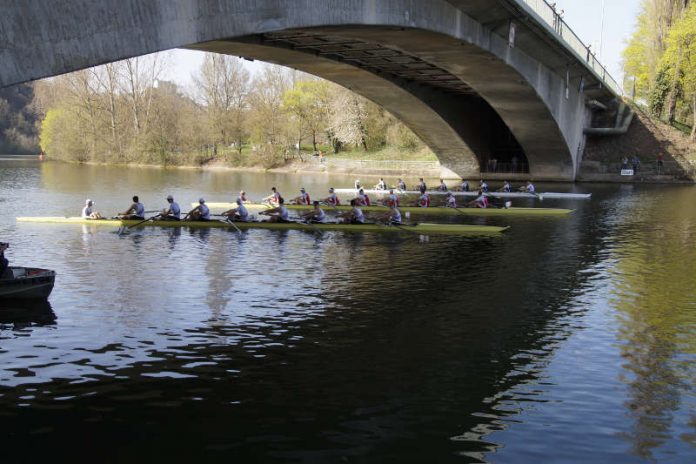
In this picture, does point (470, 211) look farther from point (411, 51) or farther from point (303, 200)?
point (303, 200)

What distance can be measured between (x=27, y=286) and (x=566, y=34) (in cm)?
3401

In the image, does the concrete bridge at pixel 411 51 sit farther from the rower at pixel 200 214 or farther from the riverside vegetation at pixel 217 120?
the riverside vegetation at pixel 217 120

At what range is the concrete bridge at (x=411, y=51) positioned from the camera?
432 inches

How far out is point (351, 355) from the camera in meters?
12.0

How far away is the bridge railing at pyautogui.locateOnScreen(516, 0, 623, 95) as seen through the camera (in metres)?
32.9

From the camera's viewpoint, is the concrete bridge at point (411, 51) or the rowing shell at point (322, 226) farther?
the rowing shell at point (322, 226)

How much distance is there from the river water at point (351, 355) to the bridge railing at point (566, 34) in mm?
15304

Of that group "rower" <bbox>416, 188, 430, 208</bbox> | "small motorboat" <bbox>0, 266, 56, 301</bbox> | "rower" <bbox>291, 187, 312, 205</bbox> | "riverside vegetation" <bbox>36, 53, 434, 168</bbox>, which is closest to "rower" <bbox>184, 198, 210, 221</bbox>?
"rower" <bbox>291, 187, 312, 205</bbox>

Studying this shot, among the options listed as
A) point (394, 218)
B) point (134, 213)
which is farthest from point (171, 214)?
point (394, 218)

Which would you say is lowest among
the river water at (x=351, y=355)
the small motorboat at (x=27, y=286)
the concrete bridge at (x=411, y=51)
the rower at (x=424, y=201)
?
the river water at (x=351, y=355)

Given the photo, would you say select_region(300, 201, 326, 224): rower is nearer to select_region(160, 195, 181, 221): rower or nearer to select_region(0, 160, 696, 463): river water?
select_region(0, 160, 696, 463): river water

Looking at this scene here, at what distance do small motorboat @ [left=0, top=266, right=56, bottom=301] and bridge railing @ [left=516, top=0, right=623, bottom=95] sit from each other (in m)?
22.5

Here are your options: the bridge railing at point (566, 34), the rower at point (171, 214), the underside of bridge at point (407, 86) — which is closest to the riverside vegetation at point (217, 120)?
the underside of bridge at point (407, 86)

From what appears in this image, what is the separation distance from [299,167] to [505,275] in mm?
55867
